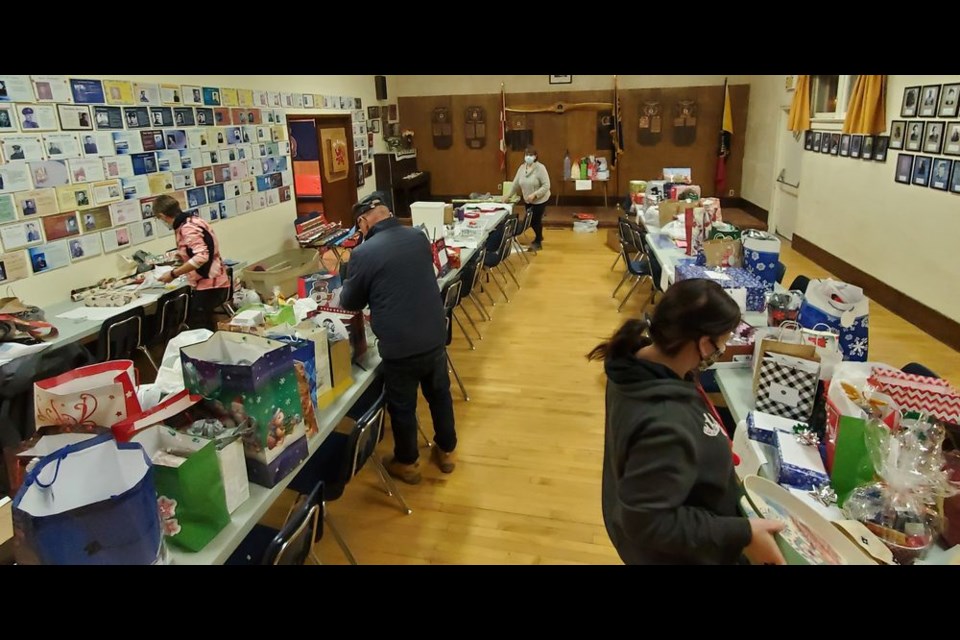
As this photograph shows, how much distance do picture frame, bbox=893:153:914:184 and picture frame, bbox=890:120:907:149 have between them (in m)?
0.12

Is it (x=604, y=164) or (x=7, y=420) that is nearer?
(x=7, y=420)

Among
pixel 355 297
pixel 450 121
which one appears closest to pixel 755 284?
pixel 355 297

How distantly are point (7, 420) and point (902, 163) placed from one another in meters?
6.97

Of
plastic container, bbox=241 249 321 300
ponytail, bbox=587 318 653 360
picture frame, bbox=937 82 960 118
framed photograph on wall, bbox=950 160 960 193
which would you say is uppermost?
picture frame, bbox=937 82 960 118

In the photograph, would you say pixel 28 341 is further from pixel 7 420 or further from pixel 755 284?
pixel 755 284

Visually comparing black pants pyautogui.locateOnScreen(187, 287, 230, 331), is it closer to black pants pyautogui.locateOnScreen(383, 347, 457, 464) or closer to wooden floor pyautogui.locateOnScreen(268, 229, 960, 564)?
wooden floor pyautogui.locateOnScreen(268, 229, 960, 564)

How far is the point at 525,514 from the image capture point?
10.0ft

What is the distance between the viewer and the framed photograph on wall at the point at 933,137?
5031 mm

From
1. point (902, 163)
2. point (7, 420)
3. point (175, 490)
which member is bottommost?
point (7, 420)

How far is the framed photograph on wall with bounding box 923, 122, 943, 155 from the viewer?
198 inches

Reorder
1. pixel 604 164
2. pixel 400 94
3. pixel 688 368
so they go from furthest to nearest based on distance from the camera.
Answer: pixel 400 94, pixel 604 164, pixel 688 368

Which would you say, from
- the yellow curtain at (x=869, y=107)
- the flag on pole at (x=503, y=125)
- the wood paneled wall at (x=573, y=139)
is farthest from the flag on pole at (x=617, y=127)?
the yellow curtain at (x=869, y=107)

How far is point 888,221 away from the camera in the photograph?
5.81 m

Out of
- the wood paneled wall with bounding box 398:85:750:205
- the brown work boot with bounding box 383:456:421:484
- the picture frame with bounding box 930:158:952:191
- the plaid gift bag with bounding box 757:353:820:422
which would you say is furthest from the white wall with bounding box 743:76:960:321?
the brown work boot with bounding box 383:456:421:484
